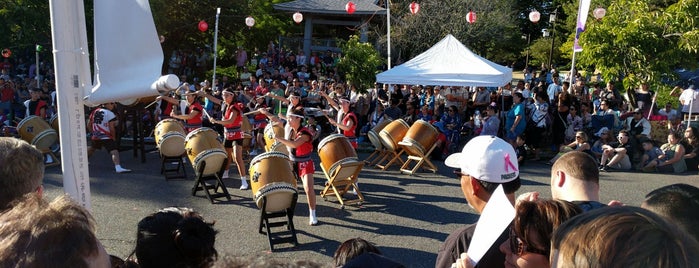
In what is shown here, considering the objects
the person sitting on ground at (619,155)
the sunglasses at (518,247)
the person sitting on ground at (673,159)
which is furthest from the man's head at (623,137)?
the sunglasses at (518,247)

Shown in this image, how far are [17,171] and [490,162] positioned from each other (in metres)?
2.13

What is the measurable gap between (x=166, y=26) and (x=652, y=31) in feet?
60.4

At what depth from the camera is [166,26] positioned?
2370 centimetres

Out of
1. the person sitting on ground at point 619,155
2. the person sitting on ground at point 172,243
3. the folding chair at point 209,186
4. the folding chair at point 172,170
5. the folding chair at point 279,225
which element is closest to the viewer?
the person sitting on ground at point 172,243

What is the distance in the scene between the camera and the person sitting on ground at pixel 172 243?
7.27 feet

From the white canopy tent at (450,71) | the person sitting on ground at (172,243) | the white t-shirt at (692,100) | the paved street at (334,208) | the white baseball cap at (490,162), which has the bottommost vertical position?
the paved street at (334,208)

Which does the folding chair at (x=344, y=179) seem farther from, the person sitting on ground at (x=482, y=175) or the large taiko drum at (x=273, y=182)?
the person sitting on ground at (x=482, y=175)

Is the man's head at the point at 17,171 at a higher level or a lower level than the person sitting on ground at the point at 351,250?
higher

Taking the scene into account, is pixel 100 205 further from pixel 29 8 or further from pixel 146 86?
pixel 29 8

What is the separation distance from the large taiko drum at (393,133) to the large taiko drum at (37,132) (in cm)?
637

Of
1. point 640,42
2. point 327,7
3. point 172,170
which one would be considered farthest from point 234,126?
point 327,7

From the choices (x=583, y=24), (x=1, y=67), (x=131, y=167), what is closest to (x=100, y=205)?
(x=131, y=167)

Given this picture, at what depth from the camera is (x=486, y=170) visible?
9.09ft

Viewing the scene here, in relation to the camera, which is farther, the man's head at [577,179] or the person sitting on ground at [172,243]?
the man's head at [577,179]
